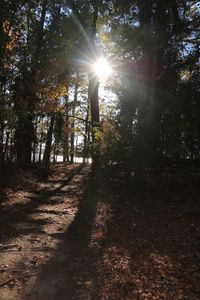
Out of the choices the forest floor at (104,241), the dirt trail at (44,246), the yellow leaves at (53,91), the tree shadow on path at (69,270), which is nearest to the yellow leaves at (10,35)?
the forest floor at (104,241)

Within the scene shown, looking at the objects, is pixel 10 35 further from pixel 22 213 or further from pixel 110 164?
pixel 22 213

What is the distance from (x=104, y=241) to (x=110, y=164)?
5.75 meters

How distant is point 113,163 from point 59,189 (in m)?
3.40

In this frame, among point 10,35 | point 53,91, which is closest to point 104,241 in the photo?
point 10,35

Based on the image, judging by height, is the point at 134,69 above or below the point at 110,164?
above

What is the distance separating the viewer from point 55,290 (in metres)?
5.59

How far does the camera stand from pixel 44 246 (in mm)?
7875

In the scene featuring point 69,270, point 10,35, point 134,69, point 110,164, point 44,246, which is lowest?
point 69,270

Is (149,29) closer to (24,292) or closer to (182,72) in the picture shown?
(182,72)

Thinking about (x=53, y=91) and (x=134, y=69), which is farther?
(x=53, y=91)

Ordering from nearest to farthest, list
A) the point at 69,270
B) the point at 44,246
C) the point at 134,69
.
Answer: the point at 69,270
the point at 44,246
the point at 134,69

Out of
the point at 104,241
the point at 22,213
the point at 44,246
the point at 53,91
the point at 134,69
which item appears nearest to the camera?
the point at 44,246

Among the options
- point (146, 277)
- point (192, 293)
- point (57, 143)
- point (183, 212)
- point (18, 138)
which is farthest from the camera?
point (57, 143)

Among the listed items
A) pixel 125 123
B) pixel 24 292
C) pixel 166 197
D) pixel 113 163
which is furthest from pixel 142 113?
pixel 24 292
